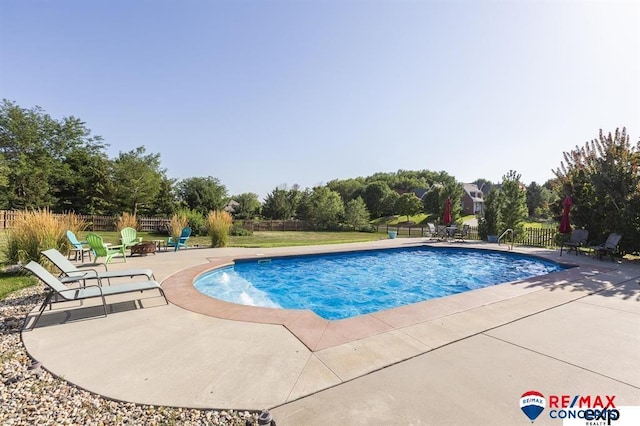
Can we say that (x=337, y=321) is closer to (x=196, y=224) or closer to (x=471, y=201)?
(x=196, y=224)

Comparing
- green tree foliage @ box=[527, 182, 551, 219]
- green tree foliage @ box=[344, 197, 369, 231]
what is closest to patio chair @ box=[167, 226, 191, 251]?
green tree foliage @ box=[344, 197, 369, 231]

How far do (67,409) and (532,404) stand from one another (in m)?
3.74

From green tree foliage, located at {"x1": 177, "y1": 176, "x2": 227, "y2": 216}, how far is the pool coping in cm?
2054

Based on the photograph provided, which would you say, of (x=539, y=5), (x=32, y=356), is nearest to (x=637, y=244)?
(x=539, y=5)

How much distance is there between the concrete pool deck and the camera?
7.73 feet

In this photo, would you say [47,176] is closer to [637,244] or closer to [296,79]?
[296,79]

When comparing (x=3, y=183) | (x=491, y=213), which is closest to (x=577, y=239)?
(x=491, y=213)

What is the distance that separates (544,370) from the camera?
283cm

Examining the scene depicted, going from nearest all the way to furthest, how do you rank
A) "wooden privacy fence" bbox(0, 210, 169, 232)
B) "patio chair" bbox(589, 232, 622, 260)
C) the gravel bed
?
the gravel bed, "patio chair" bbox(589, 232, 622, 260), "wooden privacy fence" bbox(0, 210, 169, 232)

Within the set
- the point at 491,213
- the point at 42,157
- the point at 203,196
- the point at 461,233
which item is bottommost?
the point at 461,233

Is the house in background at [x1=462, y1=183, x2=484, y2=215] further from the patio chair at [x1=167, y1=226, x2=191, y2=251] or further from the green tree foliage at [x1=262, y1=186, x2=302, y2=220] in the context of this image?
the patio chair at [x1=167, y1=226, x2=191, y2=251]

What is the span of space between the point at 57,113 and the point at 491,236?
41350mm

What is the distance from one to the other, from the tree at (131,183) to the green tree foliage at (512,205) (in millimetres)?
27260

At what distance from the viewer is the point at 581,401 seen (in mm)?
2396
